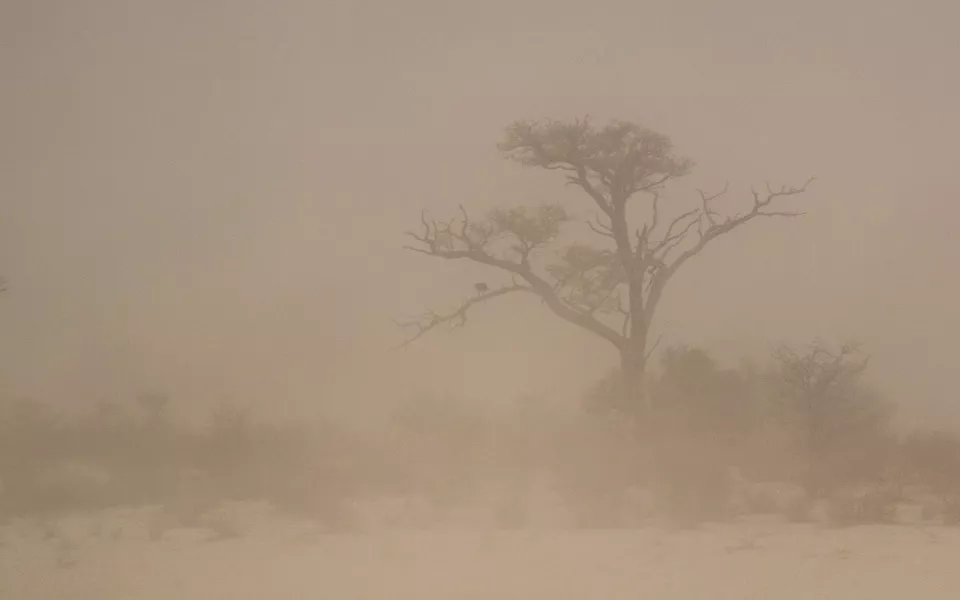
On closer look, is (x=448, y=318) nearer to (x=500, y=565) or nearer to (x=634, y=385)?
(x=634, y=385)

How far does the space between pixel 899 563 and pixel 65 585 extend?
6.10 meters

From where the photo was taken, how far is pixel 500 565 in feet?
20.3

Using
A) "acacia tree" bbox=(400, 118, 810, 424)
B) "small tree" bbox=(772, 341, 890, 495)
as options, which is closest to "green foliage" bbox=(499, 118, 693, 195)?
"acacia tree" bbox=(400, 118, 810, 424)

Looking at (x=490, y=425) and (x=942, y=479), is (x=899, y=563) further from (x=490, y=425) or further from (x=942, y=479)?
(x=490, y=425)

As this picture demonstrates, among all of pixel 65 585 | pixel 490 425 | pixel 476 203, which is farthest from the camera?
pixel 476 203

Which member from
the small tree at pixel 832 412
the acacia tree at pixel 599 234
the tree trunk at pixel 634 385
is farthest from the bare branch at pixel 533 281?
the small tree at pixel 832 412

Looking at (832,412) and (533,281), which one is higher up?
(533,281)

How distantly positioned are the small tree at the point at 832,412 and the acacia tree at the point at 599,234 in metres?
1.44

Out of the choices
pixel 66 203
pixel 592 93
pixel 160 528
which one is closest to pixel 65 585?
pixel 160 528

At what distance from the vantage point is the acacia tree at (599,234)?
26.2ft

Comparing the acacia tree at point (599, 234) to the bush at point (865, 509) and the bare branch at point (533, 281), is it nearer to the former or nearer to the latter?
the bare branch at point (533, 281)

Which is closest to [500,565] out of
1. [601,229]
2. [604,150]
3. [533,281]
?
[533,281]

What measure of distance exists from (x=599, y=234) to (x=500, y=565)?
3.74 m

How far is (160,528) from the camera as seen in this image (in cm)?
692
